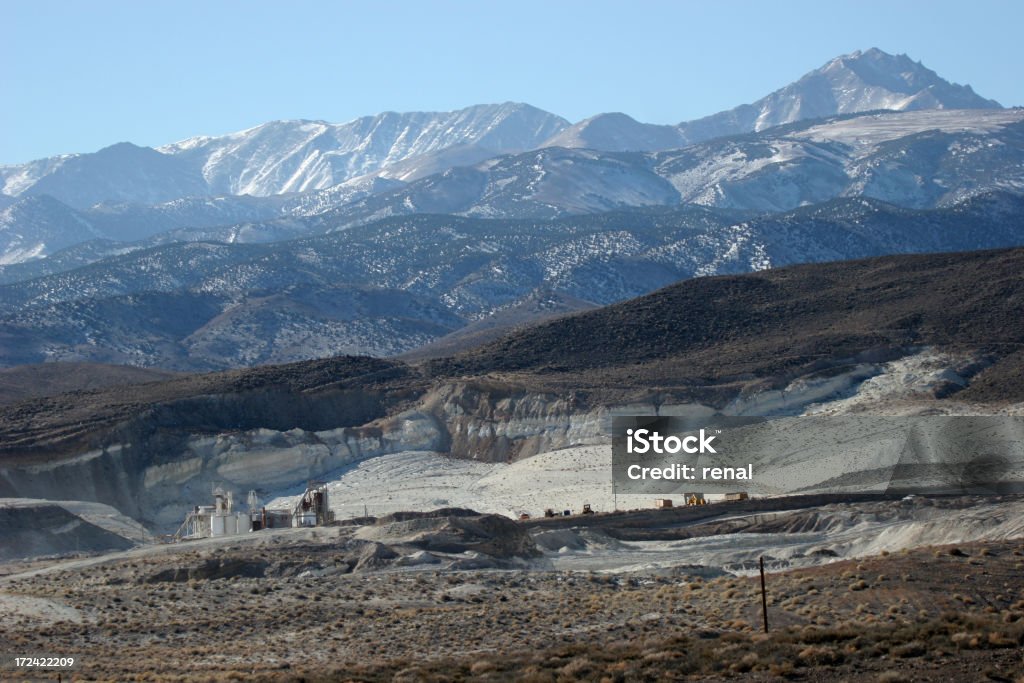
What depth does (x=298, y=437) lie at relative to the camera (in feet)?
333

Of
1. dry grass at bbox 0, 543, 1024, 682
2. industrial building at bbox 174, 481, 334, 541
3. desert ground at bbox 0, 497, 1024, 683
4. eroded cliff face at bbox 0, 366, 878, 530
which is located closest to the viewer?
dry grass at bbox 0, 543, 1024, 682

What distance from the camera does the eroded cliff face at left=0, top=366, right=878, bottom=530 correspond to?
95.2 meters

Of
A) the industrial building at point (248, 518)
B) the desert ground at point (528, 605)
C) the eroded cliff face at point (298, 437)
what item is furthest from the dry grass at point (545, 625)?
the eroded cliff face at point (298, 437)

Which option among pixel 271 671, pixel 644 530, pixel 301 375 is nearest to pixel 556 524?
pixel 644 530

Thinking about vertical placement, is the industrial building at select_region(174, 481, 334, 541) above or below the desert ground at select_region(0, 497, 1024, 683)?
above

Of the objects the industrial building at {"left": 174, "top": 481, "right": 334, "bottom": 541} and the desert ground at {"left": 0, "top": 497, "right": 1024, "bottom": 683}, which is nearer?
the desert ground at {"left": 0, "top": 497, "right": 1024, "bottom": 683}

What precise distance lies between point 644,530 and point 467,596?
18.1m

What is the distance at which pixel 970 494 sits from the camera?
74.4 m

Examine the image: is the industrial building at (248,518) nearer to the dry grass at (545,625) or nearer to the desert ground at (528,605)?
the desert ground at (528,605)

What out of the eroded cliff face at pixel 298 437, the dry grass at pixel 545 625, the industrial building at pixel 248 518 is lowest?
the dry grass at pixel 545 625

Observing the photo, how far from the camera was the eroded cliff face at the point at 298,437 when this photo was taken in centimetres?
9519

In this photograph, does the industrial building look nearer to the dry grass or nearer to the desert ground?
the desert ground

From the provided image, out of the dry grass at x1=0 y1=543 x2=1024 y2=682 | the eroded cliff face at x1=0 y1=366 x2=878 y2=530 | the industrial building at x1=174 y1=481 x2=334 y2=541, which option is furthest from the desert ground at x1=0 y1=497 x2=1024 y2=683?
the eroded cliff face at x1=0 y1=366 x2=878 y2=530

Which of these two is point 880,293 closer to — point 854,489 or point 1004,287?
point 1004,287
